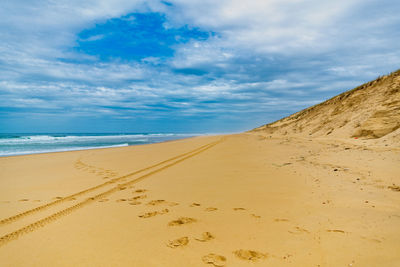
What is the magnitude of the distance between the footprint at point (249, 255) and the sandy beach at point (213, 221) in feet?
0.04

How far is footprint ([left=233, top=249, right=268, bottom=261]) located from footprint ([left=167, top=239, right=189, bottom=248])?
625 millimetres

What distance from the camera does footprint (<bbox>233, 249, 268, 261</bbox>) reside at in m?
2.37

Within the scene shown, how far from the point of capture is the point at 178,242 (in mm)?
2754

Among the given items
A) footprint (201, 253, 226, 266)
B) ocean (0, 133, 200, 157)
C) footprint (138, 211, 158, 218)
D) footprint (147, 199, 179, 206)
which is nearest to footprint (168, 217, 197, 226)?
footprint (138, 211, 158, 218)

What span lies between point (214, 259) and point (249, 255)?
1.27 feet

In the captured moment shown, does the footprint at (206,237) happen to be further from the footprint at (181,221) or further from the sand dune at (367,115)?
the sand dune at (367,115)

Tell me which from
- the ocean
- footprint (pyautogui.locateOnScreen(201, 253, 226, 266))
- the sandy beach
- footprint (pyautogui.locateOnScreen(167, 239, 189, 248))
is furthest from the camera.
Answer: the ocean

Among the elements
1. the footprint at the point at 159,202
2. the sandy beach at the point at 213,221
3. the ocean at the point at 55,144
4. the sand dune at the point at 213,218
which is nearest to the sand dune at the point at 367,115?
the sand dune at the point at 213,218

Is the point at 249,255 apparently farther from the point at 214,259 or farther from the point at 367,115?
the point at 367,115

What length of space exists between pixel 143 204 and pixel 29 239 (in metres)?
1.73

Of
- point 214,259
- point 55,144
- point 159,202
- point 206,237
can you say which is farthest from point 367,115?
point 55,144

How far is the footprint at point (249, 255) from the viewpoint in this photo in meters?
2.37

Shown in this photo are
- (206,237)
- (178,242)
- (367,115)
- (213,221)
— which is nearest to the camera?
(178,242)

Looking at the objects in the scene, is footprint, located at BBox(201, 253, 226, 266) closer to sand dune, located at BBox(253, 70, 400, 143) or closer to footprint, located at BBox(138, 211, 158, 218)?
footprint, located at BBox(138, 211, 158, 218)
